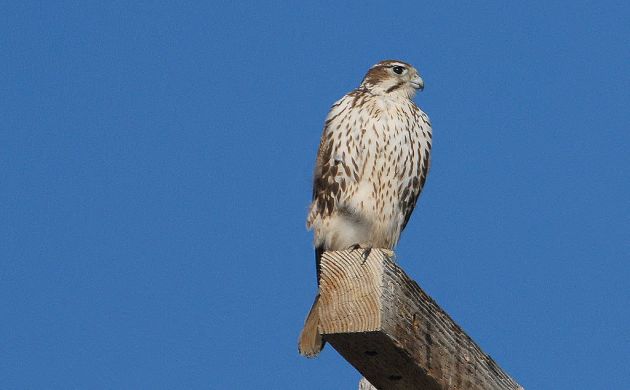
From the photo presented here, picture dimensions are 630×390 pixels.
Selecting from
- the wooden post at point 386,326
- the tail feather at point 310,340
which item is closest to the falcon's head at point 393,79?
the tail feather at point 310,340

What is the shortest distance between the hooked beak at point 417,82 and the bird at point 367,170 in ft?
1.03

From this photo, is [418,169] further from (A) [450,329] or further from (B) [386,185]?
(A) [450,329]

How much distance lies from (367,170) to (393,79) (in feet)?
2.94

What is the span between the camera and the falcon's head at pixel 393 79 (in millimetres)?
5801

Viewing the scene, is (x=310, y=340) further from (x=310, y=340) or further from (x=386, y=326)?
(x=386, y=326)

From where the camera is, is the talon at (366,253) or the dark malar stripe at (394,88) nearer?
the talon at (366,253)

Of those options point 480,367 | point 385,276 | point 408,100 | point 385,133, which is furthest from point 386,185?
point 385,276

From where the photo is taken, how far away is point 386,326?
1992 mm

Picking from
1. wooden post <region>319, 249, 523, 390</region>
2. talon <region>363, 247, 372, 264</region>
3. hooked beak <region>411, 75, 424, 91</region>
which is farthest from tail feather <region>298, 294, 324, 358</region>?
hooked beak <region>411, 75, 424, 91</region>

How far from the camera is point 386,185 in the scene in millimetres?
5305

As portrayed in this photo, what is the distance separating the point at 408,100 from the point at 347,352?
12.6 ft

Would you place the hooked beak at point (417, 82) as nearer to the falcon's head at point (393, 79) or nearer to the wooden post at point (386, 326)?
the falcon's head at point (393, 79)

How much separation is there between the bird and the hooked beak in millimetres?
313

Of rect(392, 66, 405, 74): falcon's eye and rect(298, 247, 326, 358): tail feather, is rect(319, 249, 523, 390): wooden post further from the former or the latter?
rect(392, 66, 405, 74): falcon's eye
